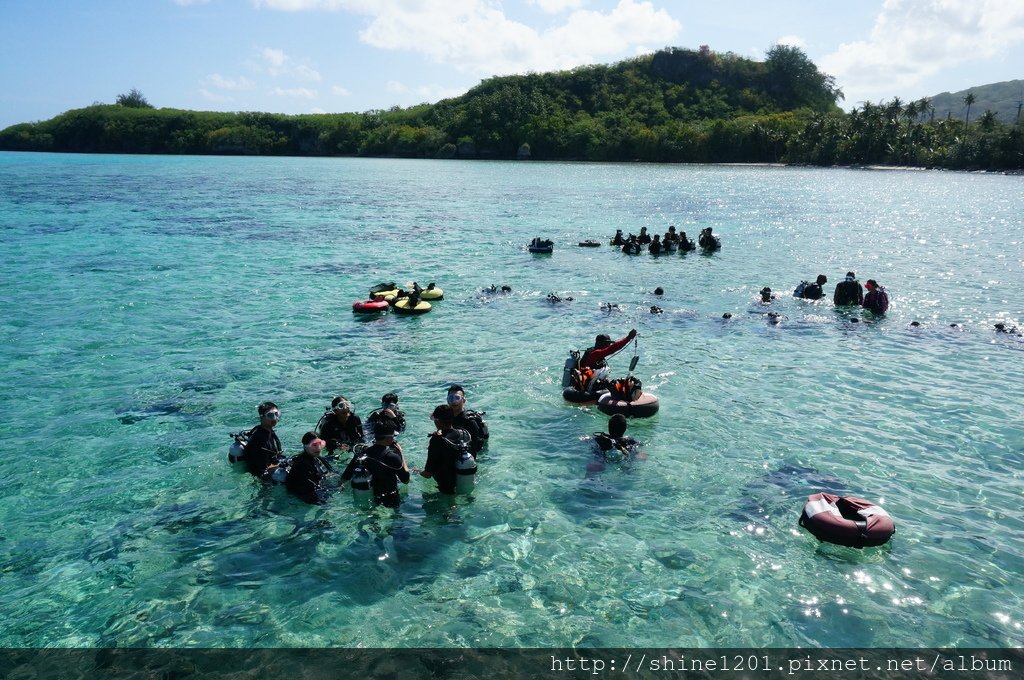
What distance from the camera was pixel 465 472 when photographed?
38.4 ft

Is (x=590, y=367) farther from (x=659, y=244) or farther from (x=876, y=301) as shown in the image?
(x=659, y=244)

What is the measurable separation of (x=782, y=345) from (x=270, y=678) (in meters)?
19.2

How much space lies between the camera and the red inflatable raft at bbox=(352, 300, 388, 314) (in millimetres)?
25484

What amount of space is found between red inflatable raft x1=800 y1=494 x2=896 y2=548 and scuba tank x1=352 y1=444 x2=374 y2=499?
7.50m

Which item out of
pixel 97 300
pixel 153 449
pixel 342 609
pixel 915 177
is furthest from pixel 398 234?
pixel 915 177

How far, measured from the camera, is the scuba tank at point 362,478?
36.7 ft

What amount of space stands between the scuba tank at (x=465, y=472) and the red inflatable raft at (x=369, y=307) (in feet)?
48.1

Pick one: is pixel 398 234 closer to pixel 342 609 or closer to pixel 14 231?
pixel 14 231

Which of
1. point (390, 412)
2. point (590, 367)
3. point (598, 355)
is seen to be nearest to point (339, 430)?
point (390, 412)

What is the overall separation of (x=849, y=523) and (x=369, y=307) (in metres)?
19.1

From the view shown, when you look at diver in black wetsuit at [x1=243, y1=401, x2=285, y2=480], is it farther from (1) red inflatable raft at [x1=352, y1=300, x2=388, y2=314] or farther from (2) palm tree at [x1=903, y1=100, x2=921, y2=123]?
(2) palm tree at [x1=903, y1=100, x2=921, y2=123]

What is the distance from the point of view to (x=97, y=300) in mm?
27500

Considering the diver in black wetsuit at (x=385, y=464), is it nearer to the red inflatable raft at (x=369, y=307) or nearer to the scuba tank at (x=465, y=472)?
the scuba tank at (x=465, y=472)

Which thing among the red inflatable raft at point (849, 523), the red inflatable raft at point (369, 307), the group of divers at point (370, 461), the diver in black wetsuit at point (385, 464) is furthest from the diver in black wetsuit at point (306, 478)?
the red inflatable raft at point (369, 307)
